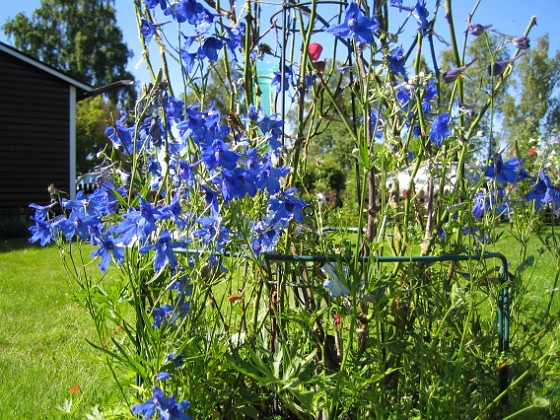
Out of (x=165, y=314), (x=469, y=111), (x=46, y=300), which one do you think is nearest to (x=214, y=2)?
(x=469, y=111)

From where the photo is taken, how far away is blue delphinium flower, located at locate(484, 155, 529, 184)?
1539 millimetres

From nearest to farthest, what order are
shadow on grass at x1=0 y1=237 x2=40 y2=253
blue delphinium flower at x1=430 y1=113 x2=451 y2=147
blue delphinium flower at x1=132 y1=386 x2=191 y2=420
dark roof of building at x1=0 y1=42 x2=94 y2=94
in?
blue delphinium flower at x1=132 y1=386 x2=191 y2=420 < blue delphinium flower at x1=430 y1=113 x2=451 y2=147 < shadow on grass at x1=0 y1=237 x2=40 y2=253 < dark roof of building at x1=0 y1=42 x2=94 y2=94

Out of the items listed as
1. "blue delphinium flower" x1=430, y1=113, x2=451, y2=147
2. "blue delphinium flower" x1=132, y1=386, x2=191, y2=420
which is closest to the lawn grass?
"blue delphinium flower" x1=132, y1=386, x2=191, y2=420

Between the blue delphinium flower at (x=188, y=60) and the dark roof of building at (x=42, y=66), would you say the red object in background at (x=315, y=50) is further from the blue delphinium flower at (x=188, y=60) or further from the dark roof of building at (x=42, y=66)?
the dark roof of building at (x=42, y=66)

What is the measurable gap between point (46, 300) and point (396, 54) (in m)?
3.67

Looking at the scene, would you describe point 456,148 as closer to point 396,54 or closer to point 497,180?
point 497,180

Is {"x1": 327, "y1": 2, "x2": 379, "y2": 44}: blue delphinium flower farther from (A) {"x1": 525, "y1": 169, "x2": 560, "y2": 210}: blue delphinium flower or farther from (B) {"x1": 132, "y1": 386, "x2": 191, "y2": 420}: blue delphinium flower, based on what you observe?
(B) {"x1": 132, "y1": 386, "x2": 191, "y2": 420}: blue delphinium flower

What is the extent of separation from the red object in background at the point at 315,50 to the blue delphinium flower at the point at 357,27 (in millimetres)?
384

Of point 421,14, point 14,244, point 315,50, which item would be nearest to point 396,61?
point 421,14

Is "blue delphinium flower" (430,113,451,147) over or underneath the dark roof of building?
underneath

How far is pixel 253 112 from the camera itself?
161 cm

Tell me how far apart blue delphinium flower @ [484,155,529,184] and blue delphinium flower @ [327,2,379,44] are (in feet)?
1.58

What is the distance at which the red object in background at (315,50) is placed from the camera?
175 centimetres

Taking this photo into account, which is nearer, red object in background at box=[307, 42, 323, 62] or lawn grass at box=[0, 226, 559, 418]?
red object in background at box=[307, 42, 323, 62]
